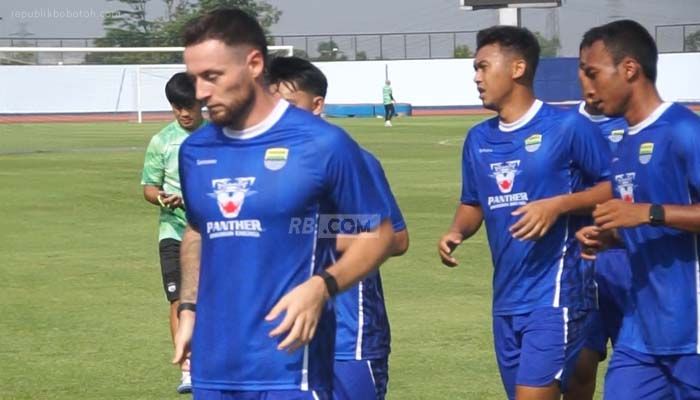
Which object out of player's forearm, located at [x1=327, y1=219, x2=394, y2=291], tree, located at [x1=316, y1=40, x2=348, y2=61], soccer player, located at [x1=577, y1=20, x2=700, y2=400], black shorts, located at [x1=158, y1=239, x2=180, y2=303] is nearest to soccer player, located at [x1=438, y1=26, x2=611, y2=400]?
soccer player, located at [x1=577, y1=20, x2=700, y2=400]

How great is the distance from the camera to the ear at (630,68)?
6.31 metres

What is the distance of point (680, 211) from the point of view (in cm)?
589

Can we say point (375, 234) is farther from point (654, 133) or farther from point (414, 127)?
point (414, 127)

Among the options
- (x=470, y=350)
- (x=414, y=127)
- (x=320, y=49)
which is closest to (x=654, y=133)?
(x=470, y=350)

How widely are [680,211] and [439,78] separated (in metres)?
72.2

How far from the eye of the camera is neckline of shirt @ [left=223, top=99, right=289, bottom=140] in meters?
4.92

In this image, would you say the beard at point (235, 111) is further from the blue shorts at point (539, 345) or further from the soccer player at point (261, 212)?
the blue shorts at point (539, 345)

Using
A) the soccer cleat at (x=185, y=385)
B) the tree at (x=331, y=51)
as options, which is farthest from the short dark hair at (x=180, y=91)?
the tree at (x=331, y=51)

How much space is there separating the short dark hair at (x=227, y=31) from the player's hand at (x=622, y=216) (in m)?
1.70

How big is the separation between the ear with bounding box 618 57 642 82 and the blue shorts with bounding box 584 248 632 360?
144 cm

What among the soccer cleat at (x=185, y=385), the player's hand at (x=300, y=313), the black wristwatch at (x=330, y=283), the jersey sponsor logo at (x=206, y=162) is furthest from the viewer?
the soccer cleat at (x=185, y=385)

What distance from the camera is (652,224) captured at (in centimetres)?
588

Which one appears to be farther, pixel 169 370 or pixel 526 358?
pixel 169 370

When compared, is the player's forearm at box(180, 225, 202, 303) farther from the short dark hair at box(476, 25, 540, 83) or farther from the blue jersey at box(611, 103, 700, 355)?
the short dark hair at box(476, 25, 540, 83)
